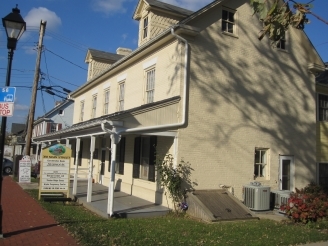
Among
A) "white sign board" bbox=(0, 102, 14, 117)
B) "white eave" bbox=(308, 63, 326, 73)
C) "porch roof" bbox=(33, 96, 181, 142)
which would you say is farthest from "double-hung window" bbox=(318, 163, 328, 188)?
"white sign board" bbox=(0, 102, 14, 117)

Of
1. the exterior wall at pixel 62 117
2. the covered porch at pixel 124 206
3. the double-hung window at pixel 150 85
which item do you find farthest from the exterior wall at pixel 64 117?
the double-hung window at pixel 150 85

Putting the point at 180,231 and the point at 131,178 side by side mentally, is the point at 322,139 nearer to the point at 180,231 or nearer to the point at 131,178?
the point at 131,178

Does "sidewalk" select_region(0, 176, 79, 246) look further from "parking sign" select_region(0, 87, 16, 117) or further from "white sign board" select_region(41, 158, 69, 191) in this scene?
"parking sign" select_region(0, 87, 16, 117)

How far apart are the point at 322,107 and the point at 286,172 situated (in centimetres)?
460

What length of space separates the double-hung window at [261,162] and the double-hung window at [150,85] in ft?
15.5

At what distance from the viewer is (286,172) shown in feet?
48.5

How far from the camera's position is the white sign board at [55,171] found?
13.3 metres

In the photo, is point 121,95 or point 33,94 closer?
point 121,95

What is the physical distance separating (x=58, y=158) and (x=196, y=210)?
5927mm

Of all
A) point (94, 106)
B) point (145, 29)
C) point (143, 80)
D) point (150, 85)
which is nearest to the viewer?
point (150, 85)

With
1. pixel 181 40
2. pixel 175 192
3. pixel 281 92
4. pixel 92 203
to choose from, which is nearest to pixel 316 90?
pixel 281 92

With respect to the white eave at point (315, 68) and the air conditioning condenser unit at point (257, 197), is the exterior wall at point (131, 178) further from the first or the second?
the white eave at point (315, 68)

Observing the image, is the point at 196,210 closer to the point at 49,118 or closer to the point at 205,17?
the point at 205,17

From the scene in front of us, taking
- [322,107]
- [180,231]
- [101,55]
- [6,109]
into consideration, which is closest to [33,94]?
[101,55]
